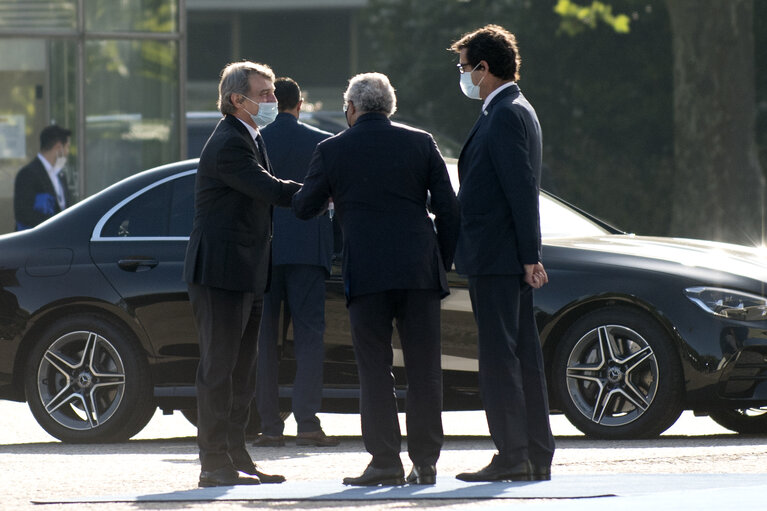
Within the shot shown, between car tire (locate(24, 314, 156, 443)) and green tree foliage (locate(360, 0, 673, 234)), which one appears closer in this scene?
car tire (locate(24, 314, 156, 443))

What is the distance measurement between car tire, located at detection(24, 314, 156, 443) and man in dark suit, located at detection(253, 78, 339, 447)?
74cm

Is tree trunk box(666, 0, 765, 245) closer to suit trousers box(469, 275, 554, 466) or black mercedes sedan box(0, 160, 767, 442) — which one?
black mercedes sedan box(0, 160, 767, 442)

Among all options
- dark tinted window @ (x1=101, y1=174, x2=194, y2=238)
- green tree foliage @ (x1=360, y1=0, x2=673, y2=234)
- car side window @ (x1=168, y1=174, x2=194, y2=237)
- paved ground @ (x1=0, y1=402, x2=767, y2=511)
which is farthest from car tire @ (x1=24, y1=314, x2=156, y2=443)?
green tree foliage @ (x1=360, y1=0, x2=673, y2=234)

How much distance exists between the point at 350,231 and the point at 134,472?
5.49 feet

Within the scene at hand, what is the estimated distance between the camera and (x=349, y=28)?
3228cm

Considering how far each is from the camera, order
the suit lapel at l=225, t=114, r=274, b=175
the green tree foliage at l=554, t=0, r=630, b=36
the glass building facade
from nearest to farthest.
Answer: the suit lapel at l=225, t=114, r=274, b=175
the glass building facade
the green tree foliage at l=554, t=0, r=630, b=36

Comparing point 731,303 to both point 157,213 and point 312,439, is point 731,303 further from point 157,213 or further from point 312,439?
point 157,213

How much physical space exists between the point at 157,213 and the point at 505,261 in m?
2.96

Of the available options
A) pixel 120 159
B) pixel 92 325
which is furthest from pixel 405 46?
pixel 92 325

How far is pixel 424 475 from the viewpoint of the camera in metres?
6.84

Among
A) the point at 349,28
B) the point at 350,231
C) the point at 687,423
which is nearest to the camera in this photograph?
the point at 350,231

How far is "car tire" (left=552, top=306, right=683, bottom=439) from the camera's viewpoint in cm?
862

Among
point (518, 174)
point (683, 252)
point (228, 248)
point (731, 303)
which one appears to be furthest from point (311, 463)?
point (683, 252)

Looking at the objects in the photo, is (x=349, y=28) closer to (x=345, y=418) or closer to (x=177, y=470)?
(x=345, y=418)
